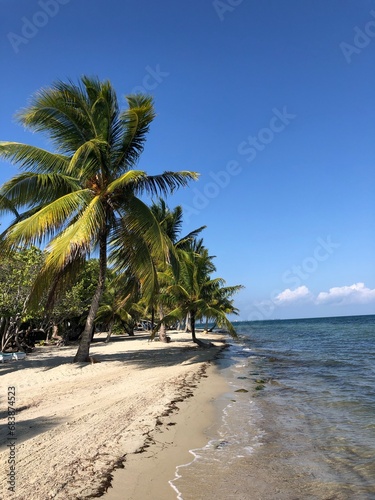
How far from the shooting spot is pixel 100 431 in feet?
19.3

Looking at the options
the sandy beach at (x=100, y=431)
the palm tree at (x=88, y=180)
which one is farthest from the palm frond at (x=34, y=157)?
the sandy beach at (x=100, y=431)

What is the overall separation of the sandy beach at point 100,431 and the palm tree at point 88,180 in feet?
11.9

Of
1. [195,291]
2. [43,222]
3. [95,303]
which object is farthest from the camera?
[195,291]

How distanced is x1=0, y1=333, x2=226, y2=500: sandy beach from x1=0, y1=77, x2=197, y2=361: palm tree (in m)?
3.61

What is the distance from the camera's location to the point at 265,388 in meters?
11.1

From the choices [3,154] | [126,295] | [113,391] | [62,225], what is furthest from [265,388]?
[3,154]

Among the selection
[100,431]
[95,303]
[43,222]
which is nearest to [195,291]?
[95,303]

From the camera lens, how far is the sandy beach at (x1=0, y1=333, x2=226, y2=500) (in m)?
4.07

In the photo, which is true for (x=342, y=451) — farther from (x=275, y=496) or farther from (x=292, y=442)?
(x=275, y=496)

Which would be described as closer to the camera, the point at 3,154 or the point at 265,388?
the point at 265,388

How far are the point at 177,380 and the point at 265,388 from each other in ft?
9.16

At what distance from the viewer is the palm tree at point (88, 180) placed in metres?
12.0

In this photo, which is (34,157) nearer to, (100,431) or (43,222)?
(43,222)

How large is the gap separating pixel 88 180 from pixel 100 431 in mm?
9776
